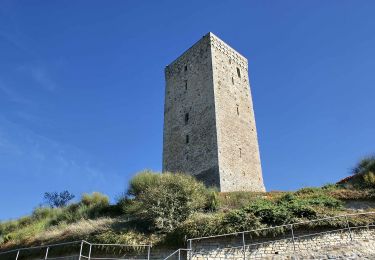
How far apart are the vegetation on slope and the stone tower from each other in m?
4.28

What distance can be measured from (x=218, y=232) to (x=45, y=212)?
1331 centimetres

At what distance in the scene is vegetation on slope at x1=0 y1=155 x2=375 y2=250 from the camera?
572 inches

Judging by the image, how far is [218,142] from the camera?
2444 cm

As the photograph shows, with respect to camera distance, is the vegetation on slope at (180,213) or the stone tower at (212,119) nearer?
the vegetation on slope at (180,213)

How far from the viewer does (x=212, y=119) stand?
1005 inches

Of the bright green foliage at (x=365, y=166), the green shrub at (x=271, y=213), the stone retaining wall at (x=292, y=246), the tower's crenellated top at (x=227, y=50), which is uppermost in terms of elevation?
the tower's crenellated top at (x=227, y=50)

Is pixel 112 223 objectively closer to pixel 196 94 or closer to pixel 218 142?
pixel 218 142

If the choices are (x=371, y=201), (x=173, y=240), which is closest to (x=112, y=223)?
(x=173, y=240)

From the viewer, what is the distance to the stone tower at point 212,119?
80.2ft

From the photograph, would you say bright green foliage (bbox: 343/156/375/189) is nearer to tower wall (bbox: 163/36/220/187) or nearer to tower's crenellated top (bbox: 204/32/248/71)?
tower wall (bbox: 163/36/220/187)

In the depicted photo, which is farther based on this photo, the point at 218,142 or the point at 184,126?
the point at 184,126

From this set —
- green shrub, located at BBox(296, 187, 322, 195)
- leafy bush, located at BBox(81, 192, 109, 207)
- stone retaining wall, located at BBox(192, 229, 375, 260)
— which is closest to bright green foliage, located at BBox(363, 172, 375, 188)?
green shrub, located at BBox(296, 187, 322, 195)

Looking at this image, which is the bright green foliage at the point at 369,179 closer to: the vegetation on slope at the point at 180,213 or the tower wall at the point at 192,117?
the vegetation on slope at the point at 180,213

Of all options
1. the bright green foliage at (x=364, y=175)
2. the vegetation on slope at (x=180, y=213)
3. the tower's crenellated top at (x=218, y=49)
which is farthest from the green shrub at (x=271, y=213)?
the tower's crenellated top at (x=218, y=49)
